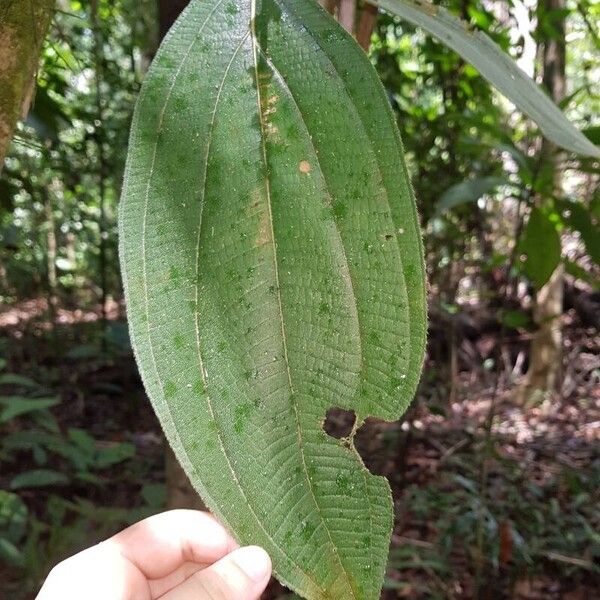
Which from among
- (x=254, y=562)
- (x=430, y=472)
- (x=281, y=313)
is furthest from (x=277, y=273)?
(x=430, y=472)

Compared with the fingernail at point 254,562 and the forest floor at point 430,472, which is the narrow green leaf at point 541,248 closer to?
the forest floor at point 430,472

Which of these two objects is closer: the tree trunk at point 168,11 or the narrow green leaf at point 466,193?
the tree trunk at point 168,11

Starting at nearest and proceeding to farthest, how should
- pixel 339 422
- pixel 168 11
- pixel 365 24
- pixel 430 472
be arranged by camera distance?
1. pixel 365 24
2. pixel 168 11
3. pixel 339 422
4. pixel 430 472

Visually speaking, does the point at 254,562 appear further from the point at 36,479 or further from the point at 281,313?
the point at 36,479

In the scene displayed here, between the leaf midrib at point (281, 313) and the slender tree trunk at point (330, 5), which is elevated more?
the slender tree trunk at point (330, 5)

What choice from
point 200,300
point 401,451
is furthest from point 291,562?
point 401,451

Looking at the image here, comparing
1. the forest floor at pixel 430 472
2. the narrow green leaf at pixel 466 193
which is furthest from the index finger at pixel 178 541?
the forest floor at pixel 430 472
